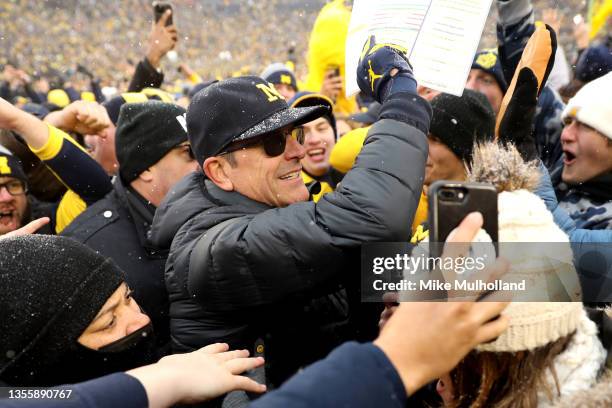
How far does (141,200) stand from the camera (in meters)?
2.74

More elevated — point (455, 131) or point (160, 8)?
point (160, 8)

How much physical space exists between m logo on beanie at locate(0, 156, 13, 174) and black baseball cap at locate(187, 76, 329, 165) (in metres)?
1.82

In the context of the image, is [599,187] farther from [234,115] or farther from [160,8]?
[160,8]

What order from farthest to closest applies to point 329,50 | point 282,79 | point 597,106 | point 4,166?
point 282,79 → point 329,50 → point 4,166 → point 597,106

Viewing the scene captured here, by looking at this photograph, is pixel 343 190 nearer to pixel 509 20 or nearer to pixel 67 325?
pixel 67 325

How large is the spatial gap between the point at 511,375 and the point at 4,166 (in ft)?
9.57

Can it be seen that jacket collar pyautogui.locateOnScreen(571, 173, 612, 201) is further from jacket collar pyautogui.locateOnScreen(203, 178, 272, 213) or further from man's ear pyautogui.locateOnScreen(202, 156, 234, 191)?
man's ear pyautogui.locateOnScreen(202, 156, 234, 191)

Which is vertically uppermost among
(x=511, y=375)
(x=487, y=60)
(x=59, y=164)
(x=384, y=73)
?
(x=384, y=73)

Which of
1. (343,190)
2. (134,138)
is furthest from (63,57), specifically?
(343,190)

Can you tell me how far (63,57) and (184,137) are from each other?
28.9 m

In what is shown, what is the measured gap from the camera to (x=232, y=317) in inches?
65.2

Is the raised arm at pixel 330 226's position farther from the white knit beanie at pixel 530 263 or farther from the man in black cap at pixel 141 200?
the man in black cap at pixel 141 200

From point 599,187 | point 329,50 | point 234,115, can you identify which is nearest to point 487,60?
point 329,50

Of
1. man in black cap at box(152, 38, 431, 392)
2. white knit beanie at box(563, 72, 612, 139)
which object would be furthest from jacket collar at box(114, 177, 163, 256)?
white knit beanie at box(563, 72, 612, 139)
